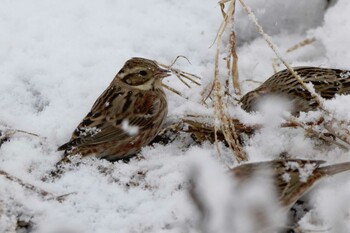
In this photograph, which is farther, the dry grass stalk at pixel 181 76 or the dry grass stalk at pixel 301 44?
the dry grass stalk at pixel 301 44

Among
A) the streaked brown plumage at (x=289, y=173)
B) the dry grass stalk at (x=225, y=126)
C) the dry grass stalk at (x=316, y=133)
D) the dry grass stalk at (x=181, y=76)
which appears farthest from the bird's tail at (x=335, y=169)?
the dry grass stalk at (x=181, y=76)

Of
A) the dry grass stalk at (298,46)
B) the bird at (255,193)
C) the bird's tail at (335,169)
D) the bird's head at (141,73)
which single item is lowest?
the bird at (255,193)

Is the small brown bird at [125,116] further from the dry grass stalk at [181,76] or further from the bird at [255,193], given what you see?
the bird at [255,193]

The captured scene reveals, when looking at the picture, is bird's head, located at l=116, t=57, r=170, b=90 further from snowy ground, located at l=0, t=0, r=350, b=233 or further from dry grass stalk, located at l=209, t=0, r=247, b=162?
dry grass stalk, located at l=209, t=0, r=247, b=162

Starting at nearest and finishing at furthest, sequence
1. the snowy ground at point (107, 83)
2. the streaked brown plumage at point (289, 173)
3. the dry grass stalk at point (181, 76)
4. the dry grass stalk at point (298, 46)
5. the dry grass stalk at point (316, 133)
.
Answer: the streaked brown plumage at point (289, 173) → the snowy ground at point (107, 83) → the dry grass stalk at point (316, 133) → the dry grass stalk at point (181, 76) → the dry grass stalk at point (298, 46)

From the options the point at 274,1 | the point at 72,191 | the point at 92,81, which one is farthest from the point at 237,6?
the point at 72,191
